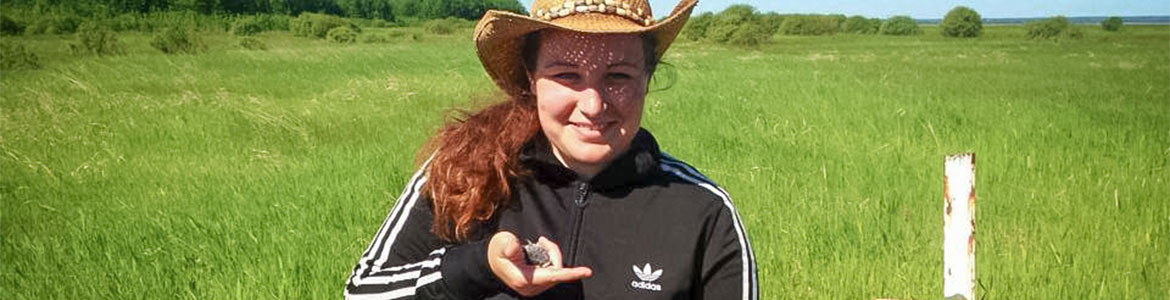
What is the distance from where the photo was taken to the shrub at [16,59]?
45.8 ft

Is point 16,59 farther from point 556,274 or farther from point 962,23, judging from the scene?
point 962,23

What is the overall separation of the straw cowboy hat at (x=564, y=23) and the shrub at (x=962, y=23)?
71106 millimetres

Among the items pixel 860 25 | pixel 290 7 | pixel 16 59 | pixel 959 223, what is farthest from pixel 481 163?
pixel 860 25

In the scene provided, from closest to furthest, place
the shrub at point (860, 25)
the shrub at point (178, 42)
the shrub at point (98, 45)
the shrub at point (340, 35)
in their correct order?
the shrub at point (98, 45)
the shrub at point (178, 42)
the shrub at point (340, 35)
the shrub at point (860, 25)

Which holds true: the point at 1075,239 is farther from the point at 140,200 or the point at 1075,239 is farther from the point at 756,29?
the point at 756,29

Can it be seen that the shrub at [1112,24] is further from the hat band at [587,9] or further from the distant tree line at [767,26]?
the hat band at [587,9]

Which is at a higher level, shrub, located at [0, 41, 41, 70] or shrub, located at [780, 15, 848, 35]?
shrub, located at [0, 41, 41, 70]

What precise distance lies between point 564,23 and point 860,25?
8816cm

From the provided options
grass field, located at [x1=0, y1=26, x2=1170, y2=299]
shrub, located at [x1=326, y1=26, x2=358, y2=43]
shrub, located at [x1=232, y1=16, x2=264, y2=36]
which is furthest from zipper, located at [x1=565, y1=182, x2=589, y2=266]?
shrub, located at [x1=326, y1=26, x2=358, y2=43]

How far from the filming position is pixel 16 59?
47.1ft

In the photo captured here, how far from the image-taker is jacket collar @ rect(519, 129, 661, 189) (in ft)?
5.41

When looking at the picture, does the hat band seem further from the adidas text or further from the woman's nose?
the adidas text

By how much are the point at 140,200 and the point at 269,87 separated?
789 centimetres

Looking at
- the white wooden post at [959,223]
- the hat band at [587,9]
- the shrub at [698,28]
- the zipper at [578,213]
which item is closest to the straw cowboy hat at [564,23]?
the hat band at [587,9]
